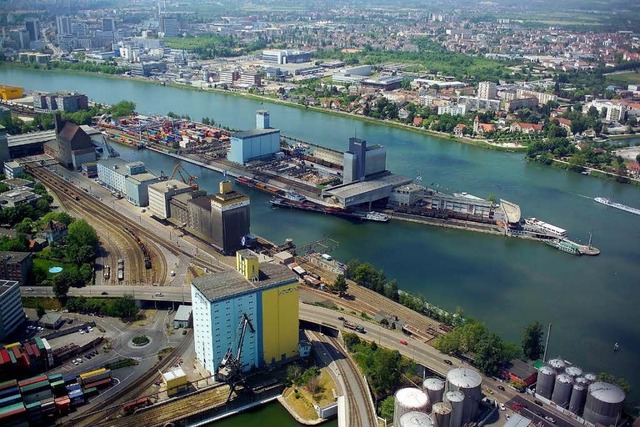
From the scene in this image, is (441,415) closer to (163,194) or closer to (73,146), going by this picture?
(163,194)

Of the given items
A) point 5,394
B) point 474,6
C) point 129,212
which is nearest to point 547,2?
point 474,6

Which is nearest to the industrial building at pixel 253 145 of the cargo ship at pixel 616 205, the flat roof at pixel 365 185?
the flat roof at pixel 365 185

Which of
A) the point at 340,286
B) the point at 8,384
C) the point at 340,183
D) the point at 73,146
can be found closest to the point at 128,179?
the point at 73,146

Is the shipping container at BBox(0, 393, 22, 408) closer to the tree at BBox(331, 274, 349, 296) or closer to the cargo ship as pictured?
the tree at BBox(331, 274, 349, 296)

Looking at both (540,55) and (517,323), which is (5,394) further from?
(540,55)

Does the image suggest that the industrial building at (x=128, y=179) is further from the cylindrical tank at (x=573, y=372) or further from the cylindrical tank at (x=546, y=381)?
the cylindrical tank at (x=573, y=372)

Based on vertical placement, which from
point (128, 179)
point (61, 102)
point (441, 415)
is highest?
point (61, 102)

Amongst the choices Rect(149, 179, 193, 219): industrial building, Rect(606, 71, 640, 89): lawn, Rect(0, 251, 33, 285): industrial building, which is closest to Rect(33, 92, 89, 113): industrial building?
Rect(149, 179, 193, 219): industrial building
